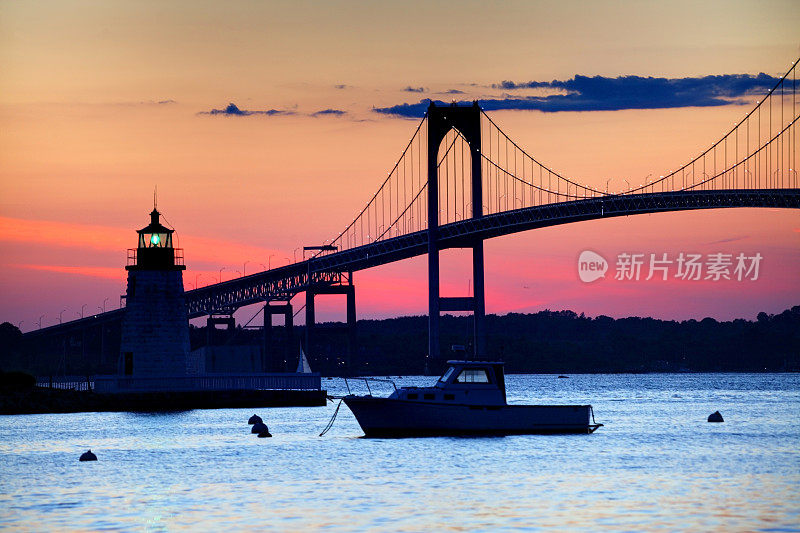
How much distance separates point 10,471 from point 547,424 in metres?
15.3

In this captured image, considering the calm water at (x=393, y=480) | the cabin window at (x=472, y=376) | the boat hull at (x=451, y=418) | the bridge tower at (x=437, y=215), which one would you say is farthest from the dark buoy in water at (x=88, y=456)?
the bridge tower at (x=437, y=215)

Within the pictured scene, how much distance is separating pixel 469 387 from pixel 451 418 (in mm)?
1020

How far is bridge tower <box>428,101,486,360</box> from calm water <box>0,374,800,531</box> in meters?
58.1

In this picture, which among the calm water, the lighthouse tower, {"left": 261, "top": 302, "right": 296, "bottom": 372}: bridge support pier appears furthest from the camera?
{"left": 261, "top": 302, "right": 296, "bottom": 372}: bridge support pier

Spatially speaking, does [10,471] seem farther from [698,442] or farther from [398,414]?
[698,442]

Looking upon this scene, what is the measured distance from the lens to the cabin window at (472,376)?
3966 centimetres

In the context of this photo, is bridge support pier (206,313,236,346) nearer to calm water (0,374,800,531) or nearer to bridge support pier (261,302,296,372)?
bridge support pier (261,302,296,372)

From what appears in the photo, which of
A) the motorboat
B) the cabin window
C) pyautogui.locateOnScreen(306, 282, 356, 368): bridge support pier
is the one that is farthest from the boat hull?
pyautogui.locateOnScreen(306, 282, 356, 368): bridge support pier

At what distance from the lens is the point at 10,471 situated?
116 feet

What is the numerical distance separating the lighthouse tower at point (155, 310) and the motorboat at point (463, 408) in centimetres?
1778

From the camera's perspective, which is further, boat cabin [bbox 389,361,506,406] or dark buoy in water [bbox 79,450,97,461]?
boat cabin [bbox 389,361,506,406]

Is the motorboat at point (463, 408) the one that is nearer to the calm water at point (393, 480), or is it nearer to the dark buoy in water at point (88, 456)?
the calm water at point (393, 480)

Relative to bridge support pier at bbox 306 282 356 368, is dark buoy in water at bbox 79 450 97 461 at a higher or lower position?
lower

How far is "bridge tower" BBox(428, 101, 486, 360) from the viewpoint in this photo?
362 ft
